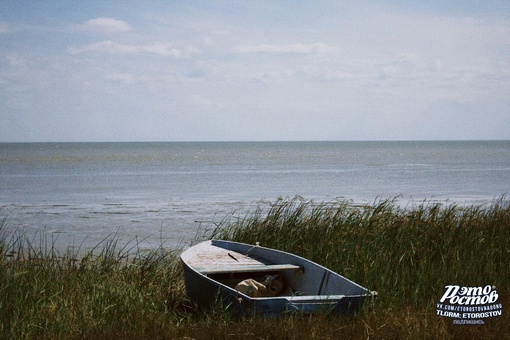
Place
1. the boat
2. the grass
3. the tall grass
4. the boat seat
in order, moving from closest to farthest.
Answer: the grass
the boat
the boat seat
the tall grass

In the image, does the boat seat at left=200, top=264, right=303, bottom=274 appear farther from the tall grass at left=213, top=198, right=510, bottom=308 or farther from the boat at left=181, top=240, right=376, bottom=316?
the tall grass at left=213, top=198, right=510, bottom=308

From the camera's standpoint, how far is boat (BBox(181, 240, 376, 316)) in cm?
664

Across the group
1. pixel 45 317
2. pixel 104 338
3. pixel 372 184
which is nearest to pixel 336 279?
pixel 104 338

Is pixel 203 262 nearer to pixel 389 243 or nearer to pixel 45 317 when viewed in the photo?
pixel 45 317

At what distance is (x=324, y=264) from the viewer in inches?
369

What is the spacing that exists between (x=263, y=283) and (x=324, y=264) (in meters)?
1.53

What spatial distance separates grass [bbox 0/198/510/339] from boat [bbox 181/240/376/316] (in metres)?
0.15

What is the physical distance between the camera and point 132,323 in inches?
282

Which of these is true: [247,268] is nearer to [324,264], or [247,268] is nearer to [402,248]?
[324,264]

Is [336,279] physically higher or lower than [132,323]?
higher

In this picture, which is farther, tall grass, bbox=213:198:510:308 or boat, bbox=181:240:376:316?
tall grass, bbox=213:198:510:308

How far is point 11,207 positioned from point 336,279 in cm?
2004

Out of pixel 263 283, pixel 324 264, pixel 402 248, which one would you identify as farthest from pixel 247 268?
pixel 402 248

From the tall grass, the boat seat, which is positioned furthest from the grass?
the boat seat
